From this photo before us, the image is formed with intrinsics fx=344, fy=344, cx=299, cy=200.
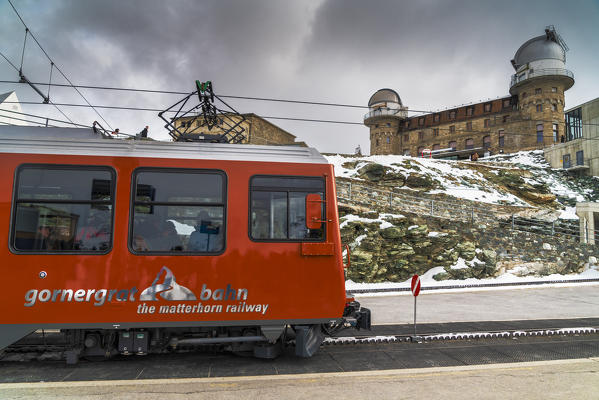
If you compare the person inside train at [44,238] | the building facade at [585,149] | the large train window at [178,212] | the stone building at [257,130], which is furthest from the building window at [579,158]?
the person inside train at [44,238]

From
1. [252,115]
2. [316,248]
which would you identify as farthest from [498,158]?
[316,248]

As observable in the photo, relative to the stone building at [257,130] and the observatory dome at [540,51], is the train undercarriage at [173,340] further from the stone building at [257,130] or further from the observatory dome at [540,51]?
the observatory dome at [540,51]

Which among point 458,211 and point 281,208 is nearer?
point 281,208

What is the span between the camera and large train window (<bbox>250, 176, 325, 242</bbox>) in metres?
5.63

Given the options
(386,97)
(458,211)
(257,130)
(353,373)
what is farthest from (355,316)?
(386,97)

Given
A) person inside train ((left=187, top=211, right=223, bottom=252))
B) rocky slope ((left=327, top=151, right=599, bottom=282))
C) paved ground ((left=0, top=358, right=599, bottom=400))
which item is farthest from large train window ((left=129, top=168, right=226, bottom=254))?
rocky slope ((left=327, top=151, right=599, bottom=282))

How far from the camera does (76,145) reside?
5.59 meters

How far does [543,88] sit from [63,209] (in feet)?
232

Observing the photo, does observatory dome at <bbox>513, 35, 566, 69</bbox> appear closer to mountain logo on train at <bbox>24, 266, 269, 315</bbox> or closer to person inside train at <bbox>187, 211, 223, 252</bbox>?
person inside train at <bbox>187, 211, 223, 252</bbox>

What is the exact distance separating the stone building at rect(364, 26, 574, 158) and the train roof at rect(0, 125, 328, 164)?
4505 cm

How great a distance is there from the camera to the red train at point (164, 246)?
205 inches

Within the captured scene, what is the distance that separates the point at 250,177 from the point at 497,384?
484 cm

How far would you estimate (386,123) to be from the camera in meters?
76.0

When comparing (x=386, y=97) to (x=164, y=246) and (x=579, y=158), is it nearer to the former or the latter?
(x=579, y=158)
